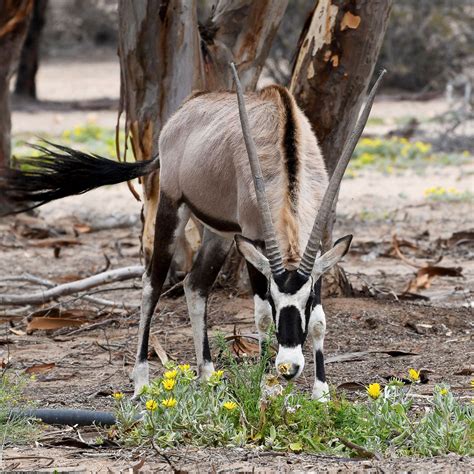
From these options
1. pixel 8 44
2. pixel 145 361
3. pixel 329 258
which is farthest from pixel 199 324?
pixel 8 44

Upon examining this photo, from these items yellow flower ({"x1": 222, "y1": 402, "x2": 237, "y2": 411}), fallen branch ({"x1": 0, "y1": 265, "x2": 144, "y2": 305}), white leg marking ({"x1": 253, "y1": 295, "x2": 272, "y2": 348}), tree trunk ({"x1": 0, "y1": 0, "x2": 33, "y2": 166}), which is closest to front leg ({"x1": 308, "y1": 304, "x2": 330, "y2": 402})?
white leg marking ({"x1": 253, "y1": 295, "x2": 272, "y2": 348})

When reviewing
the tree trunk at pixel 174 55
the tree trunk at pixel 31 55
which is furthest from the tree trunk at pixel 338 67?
the tree trunk at pixel 31 55

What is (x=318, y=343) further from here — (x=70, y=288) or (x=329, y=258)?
(x=70, y=288)

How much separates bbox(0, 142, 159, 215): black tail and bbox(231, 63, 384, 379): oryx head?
5.14 ft

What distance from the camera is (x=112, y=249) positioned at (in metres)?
10.2

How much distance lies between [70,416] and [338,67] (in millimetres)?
2995

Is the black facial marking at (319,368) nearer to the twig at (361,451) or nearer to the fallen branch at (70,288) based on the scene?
the twig at (361,451)

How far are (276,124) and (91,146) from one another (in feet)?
30.2

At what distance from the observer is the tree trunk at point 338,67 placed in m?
6.81

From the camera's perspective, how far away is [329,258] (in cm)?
498

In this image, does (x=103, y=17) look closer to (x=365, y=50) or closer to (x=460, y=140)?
(x=460, y=140)

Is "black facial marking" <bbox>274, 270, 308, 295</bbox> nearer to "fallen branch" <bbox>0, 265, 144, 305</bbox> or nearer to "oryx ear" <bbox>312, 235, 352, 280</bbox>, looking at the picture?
"oryx ear" <bbox>312, 235, 352, 280</bbox>

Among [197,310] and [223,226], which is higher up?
[223,226]

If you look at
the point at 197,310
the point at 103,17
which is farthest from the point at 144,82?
the point at 103,17
